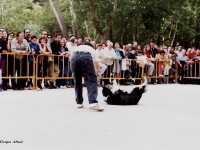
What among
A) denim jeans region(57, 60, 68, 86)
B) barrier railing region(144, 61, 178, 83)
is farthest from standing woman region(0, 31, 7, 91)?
barrier railing region(144, 61, 178, 83)

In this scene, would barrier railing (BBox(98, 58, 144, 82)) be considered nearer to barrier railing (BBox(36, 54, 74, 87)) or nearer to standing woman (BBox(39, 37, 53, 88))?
barrier railing (BBox(36, 54, 74, 87))

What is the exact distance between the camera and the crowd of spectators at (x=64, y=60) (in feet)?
50.2

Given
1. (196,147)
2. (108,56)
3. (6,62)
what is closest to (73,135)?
(196,147)

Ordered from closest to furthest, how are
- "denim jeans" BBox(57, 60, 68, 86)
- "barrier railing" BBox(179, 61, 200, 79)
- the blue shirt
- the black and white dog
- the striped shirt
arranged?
1. the black and white dog
2. the striped shirt
3. the blue shirt
4. "denim jeans" BBox(57, 60, 68, 86)
5. "barrier railing" BBox(179, 61, 200, 79)

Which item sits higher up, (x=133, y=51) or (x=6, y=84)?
(x=133, y=51)

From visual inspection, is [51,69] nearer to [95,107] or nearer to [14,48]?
[14,48]

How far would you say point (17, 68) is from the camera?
1548 centimetres

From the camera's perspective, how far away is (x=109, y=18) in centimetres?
2997

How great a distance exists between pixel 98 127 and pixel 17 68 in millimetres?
8925

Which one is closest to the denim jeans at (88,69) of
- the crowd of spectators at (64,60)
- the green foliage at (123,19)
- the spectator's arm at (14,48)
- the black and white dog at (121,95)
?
the black and white dog at (121,95)

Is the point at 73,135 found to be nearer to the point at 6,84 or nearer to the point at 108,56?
the point at 6,84

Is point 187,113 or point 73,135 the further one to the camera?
point 187,113

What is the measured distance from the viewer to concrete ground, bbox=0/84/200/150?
5.73 meters

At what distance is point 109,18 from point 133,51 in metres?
10.1
